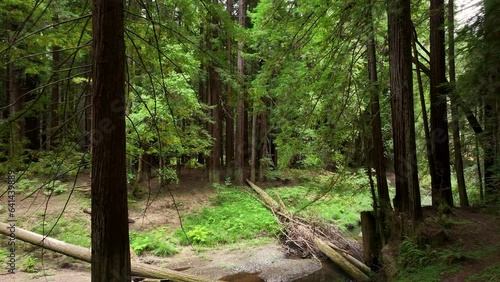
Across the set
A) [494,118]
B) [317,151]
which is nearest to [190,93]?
[317,151]

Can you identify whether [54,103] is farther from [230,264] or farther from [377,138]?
[230,264]

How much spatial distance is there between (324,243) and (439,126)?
15.6ft

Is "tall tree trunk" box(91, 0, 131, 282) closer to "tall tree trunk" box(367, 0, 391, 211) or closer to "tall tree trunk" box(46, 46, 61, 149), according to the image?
"tall tree trunk" box(46, 46, 61, 149)

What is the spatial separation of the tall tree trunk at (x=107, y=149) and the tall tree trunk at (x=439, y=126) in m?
7.91

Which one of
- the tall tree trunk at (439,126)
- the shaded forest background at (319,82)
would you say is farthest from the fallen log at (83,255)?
the tall tree trunk at (439,126)

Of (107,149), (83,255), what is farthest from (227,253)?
(107,149)

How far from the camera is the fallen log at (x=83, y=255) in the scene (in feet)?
25.7

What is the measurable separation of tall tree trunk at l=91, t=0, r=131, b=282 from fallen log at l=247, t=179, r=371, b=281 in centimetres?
703

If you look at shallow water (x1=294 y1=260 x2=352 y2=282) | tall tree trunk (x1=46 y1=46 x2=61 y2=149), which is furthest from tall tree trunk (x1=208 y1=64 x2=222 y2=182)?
shallow water (x1=294 y1=260 x2=352 y2=282)

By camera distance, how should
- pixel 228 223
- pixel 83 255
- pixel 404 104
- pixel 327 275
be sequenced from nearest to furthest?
pixel 404 104
pixel 83 255
pixel 327 275
pixel 228 223

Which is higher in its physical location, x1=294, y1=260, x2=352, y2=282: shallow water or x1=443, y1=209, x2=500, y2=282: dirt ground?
x1=443, y1=209, x2=500, y2=282: dirt ground

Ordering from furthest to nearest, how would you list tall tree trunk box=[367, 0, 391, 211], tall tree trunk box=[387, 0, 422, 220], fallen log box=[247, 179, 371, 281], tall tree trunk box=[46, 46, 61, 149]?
1. fallen log box=[247, 179, 371, 281]
2. tall tree trunk box=[367, 0, 391, 211]
3. tall tree trunk box=[387, 0, 422, 220]
4. tall tree trunk box=[46, 46, 61, 149]

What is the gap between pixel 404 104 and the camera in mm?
6875

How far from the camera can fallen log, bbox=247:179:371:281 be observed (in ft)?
29.6
